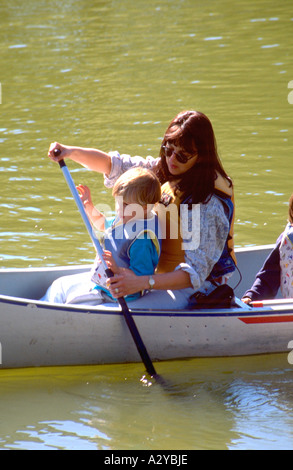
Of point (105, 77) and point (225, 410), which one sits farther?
point (105, 77)

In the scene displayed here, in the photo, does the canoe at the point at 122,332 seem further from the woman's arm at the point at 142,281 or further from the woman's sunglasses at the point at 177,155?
the woman's sunglasses at the point at 177,155

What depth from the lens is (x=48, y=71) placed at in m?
10.4

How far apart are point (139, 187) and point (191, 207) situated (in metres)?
0.26

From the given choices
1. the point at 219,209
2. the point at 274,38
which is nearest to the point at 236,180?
the point at 219,209

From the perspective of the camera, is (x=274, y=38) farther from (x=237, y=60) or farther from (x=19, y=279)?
(x=19, y=279)

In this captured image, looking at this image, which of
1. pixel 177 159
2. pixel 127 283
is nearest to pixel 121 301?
pixel 127 283

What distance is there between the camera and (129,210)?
3904 millimetres

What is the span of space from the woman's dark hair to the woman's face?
0.05 feet

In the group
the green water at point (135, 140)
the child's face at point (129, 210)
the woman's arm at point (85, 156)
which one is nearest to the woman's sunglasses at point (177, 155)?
the child's face at point (129, 210)

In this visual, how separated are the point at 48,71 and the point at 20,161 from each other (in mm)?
3206

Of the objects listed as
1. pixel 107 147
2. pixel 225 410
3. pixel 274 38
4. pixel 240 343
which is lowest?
pixel 225 410

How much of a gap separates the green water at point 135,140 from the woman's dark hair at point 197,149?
3.21 ft

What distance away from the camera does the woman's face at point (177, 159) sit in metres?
3.84

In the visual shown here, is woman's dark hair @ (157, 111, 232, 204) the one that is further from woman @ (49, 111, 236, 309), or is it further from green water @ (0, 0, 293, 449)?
green water @ (0, 0, 293, 449)
